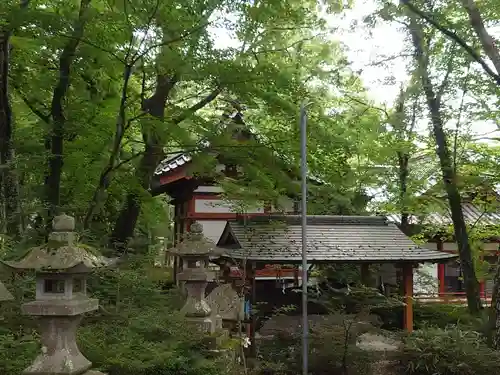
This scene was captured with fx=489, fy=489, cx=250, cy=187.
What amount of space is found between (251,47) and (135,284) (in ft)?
16.6

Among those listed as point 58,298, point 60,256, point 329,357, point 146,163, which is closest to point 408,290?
point 329,357

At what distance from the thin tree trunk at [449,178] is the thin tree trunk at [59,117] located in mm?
8549

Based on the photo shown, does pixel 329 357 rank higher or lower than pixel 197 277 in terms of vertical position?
lower

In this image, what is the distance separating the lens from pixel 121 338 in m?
6.77

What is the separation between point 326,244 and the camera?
12.6 m

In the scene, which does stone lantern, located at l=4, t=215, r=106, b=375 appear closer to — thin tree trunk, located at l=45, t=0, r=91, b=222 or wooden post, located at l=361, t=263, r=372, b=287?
thin tree trunk, located at l=45, t=0, r=91, b=222

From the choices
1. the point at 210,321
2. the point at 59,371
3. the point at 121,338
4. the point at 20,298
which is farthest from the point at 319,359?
the point at 59,371

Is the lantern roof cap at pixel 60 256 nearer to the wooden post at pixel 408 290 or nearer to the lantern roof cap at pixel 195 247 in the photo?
the lantern roof cap at pixel 195 247

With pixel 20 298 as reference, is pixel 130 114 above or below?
above

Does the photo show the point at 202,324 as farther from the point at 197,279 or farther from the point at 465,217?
the point at 465,217

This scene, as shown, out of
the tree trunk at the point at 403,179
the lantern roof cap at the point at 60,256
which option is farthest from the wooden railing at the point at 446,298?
the lantern roof cap at the point at 60,256

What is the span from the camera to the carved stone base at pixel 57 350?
4.52 meters

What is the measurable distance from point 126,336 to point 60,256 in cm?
265

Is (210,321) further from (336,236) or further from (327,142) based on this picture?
(336,236)
